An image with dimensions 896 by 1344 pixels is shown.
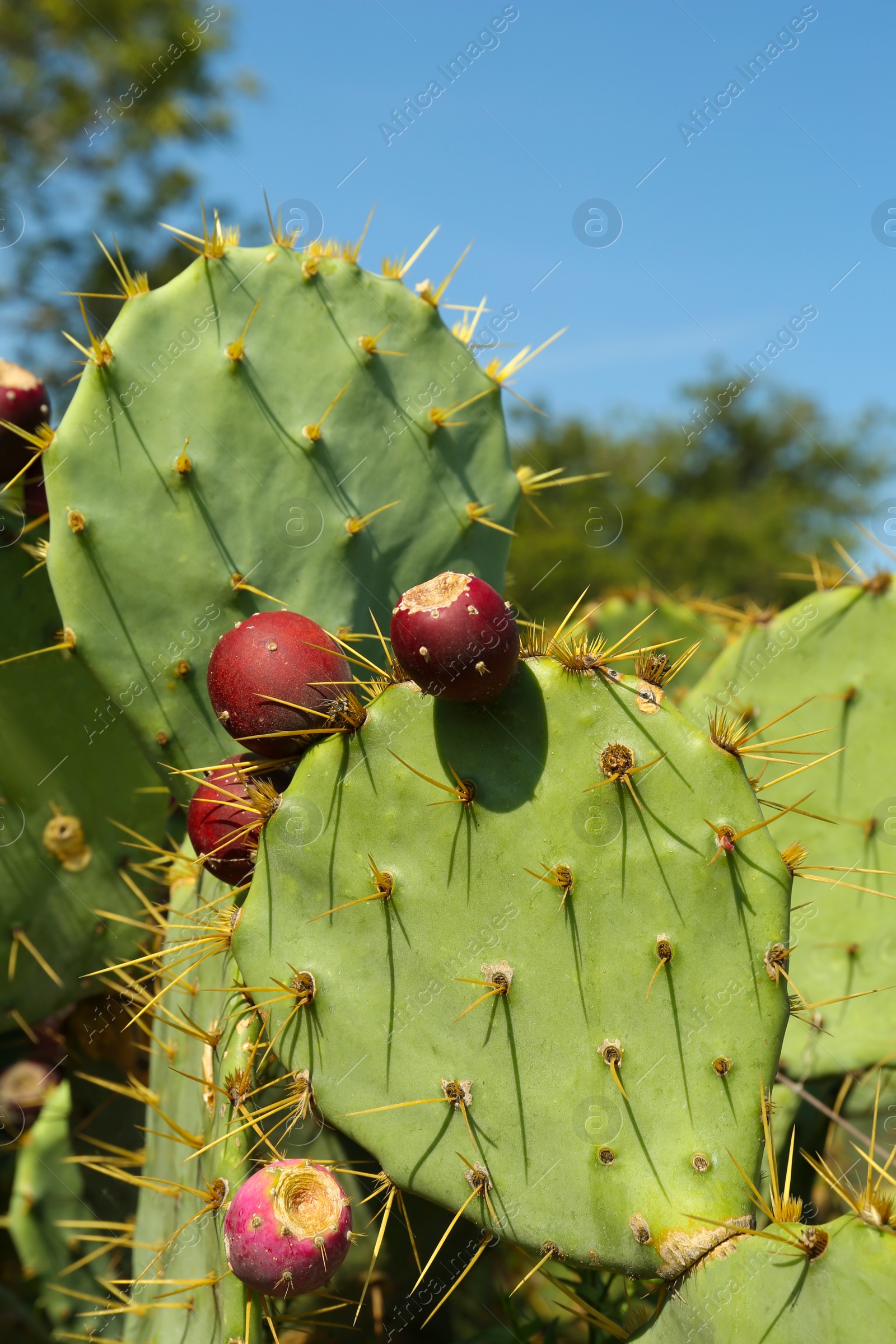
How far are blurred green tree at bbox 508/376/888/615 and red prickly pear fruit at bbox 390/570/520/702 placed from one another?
9.99m

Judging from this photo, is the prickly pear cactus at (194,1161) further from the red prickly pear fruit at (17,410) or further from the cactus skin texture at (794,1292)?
the red prickly pear fruit at (17,410)

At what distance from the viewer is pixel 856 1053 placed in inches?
71.9

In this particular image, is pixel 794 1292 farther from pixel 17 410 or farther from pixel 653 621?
pixel 653 621

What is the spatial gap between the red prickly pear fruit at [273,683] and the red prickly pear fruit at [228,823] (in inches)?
2.8

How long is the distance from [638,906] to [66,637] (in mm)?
947

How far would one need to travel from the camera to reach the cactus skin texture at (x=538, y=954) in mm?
1093

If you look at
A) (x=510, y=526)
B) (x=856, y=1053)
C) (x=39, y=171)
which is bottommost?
(x=856, y=1053)

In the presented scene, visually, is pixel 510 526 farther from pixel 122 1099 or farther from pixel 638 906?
pixel 122 1099

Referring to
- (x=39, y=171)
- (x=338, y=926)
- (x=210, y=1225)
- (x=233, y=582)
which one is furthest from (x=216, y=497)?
(x=39, y=171)

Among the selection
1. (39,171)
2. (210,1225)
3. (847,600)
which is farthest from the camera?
(39,171)

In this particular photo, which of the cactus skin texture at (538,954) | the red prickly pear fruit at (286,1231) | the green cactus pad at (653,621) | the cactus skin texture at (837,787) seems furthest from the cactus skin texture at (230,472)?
the green cactus pad at (653,621)

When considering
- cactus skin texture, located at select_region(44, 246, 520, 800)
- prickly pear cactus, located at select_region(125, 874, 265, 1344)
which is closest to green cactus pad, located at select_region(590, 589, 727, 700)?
cactus skin texture, located at select_region(44, 246, 520, 800)

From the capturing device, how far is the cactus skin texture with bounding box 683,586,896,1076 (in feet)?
6.08

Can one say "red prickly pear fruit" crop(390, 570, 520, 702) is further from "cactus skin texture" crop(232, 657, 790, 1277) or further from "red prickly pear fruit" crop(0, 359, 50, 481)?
"red prickly pear fruit" crop(0, 359, 50, 481)
